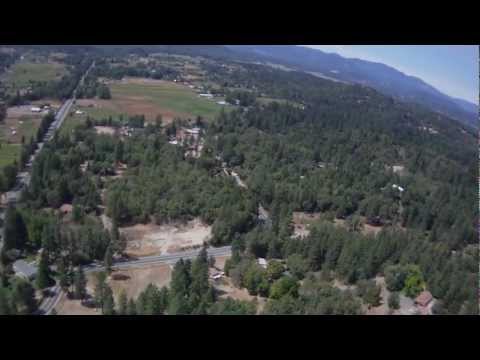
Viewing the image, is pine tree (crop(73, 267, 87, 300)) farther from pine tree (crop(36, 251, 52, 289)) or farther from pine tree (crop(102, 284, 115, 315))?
pine tree (crop(102, 284, 115, 315))

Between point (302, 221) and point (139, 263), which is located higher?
point (302, 221)

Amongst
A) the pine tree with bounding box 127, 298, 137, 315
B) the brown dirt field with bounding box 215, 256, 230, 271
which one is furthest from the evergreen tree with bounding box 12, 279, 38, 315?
the brown dirt field with bounding box 215, 256, 230, 271

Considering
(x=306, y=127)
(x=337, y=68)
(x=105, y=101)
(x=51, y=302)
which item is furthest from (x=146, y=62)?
(x=337, y=68)

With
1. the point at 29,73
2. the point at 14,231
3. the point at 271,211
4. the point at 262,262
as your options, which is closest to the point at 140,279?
the point at 262,262

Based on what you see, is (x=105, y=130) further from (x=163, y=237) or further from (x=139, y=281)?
(x=139, y=281)

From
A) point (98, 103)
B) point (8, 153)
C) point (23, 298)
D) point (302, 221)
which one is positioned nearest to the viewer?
point (23, 298)

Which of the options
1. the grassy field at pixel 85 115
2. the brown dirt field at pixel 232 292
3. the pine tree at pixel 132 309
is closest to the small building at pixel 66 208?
the brown dirt field at pixel 232 292

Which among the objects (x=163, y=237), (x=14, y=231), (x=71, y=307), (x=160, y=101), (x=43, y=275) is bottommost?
(x=71, y=307)

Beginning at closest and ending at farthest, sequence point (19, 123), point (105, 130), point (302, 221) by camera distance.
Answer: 1. point (302, 221)
2. point (19, 123)
3. point (105, 130)

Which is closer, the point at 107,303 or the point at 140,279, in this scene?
the point at 107,303
